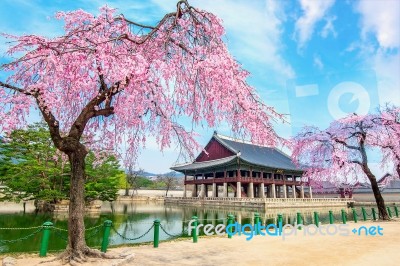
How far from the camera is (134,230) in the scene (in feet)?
58.5

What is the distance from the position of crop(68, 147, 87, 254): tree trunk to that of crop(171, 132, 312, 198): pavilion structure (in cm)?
3409

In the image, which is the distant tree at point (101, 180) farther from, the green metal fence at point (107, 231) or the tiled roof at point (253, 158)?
the tiled roof at point (253, 158)

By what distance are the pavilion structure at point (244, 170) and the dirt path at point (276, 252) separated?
30.3 metres

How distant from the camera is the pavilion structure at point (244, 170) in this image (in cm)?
4297

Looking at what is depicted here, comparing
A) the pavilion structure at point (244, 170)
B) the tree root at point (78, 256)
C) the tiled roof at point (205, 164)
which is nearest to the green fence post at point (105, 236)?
the tree root at point (78, 256)

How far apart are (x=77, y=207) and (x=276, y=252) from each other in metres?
5.48

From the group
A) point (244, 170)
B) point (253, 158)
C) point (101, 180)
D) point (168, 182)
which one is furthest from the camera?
point (168, 182)

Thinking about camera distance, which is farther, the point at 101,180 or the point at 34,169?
the point at 101,180

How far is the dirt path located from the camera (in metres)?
7.06

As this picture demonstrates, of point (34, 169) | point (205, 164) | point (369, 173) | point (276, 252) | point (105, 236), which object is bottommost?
point (276, 252)

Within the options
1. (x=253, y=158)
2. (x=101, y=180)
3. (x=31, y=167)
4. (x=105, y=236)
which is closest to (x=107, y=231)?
(x=105, y=236)

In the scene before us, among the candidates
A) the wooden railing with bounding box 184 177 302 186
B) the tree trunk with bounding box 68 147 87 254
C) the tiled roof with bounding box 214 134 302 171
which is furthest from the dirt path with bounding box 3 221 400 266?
the tiled roof with bounding box 214 134 302 171

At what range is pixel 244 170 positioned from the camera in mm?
44281

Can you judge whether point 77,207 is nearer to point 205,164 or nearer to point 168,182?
point 205,164
